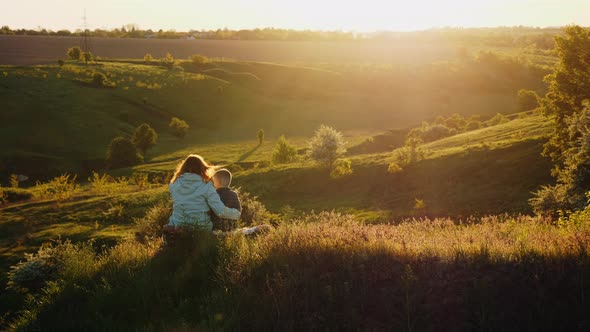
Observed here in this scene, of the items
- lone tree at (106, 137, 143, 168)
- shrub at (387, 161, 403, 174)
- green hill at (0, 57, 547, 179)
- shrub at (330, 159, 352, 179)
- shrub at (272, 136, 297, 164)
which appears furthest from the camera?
green hill at (0, 57, 547, 179)

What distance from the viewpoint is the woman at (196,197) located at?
9.12 meters

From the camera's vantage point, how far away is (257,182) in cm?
3234

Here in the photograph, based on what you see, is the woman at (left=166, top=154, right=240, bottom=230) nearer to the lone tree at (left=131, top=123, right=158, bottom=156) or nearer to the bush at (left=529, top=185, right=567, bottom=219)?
the bush at (left=529, top=185, right=567, bottom=219)

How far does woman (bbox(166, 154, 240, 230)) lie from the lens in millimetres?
9125

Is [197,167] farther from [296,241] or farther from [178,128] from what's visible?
[178,128]

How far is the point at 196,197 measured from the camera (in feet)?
30.2

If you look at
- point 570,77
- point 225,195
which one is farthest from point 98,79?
point 225,195

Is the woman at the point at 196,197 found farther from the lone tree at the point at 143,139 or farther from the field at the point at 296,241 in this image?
the lone tree at the point at 143,139

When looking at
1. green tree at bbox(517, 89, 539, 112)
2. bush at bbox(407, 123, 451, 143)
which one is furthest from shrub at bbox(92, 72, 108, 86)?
green tree at bbox(517, 89, 539, 112)

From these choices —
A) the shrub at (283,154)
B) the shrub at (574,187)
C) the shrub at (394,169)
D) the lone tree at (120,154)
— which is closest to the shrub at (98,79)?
the lone tree at (120,154)

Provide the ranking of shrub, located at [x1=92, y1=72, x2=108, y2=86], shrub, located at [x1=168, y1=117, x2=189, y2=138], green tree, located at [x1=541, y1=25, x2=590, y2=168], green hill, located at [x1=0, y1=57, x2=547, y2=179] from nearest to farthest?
green tree, located at [x1=541, y1=25, x2=590, y2=168], green hill, located at [x1=0, y1=57, x2=547, y2=179], shrub, located at [x1=168, y1=117, x2=189, y2=138], shrub, located at [x1=92, y1=72, x2=108, y2=86]

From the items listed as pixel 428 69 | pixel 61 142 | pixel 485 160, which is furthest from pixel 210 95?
pixel 485 160

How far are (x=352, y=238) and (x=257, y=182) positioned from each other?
25808 millimetres

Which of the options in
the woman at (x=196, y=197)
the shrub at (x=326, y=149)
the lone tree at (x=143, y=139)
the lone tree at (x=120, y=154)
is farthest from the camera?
the lone tree at (x=143, y=139)
